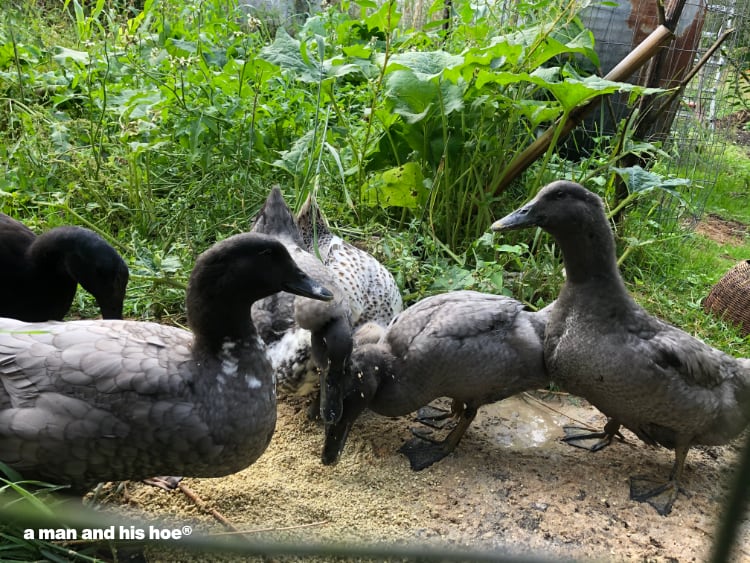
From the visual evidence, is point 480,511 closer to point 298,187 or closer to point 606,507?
point 606,507

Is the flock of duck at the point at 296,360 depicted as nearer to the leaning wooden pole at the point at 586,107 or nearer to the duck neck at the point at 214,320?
the duck neck at the point at 214,320

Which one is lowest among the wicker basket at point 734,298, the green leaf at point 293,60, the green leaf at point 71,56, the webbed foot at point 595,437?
the webbed foot at point 595,437

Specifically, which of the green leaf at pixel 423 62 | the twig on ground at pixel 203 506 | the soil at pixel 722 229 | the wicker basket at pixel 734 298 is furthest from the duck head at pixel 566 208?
the soil at pixel 722 229

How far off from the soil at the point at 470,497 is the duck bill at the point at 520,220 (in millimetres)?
1100

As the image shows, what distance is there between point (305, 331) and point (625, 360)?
5.15ft

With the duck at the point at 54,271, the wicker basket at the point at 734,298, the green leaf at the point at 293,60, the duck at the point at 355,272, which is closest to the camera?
the duck at the point at 54,271

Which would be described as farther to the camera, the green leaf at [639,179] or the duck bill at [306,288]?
the green leaf at [639,179]

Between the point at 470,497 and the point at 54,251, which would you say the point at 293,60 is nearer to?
the point at 54,251

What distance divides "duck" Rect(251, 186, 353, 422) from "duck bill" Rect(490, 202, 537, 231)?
2.92ft

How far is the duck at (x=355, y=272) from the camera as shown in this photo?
12.7ft

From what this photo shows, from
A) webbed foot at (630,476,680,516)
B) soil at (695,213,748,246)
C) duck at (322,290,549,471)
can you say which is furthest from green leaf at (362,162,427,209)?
soil at (695,213,748,246)

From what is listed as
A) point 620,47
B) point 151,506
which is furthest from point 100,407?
point 620,47

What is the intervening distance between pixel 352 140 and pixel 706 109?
357 cm

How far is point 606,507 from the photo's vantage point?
296 centimetres
